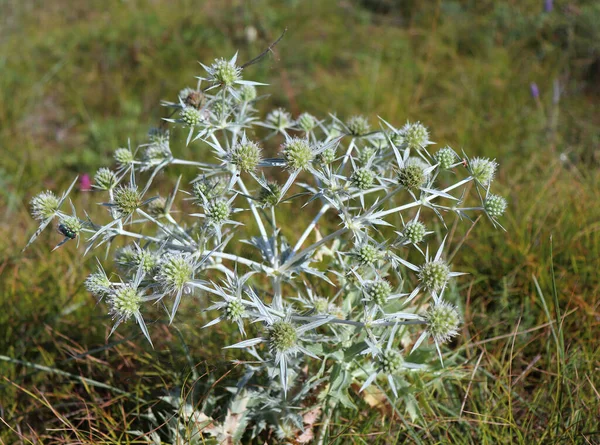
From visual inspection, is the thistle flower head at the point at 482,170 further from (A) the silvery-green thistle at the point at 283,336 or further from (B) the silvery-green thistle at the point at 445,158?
(A) the silvery-green thistle at the point at 283,336

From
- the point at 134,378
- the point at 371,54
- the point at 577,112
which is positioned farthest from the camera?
the point at 371,54

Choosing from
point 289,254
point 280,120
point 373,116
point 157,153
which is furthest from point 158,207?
point 373,116

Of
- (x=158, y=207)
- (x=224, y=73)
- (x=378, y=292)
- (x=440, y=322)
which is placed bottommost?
(x=440, y=322)

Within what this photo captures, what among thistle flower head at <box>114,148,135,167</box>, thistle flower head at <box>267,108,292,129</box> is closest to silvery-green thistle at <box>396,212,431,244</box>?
thistle flower head at <box>267,108,292,129</box>

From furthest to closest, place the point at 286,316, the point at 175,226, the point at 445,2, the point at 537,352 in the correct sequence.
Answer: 1. the point at 445,2
2. the point at 537,352
3. the point at 175,226
4. the point at 286,316

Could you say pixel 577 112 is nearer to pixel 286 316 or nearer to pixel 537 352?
pixel 537 352

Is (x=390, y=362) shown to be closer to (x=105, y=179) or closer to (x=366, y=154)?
(x=366, y=154)

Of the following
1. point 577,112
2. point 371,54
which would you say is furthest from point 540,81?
point 371,54

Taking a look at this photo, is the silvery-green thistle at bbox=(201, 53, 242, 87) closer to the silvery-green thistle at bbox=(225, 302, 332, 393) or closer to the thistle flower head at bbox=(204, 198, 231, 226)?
the thistle flower head at bbox=(204, 198, 231, 226)
